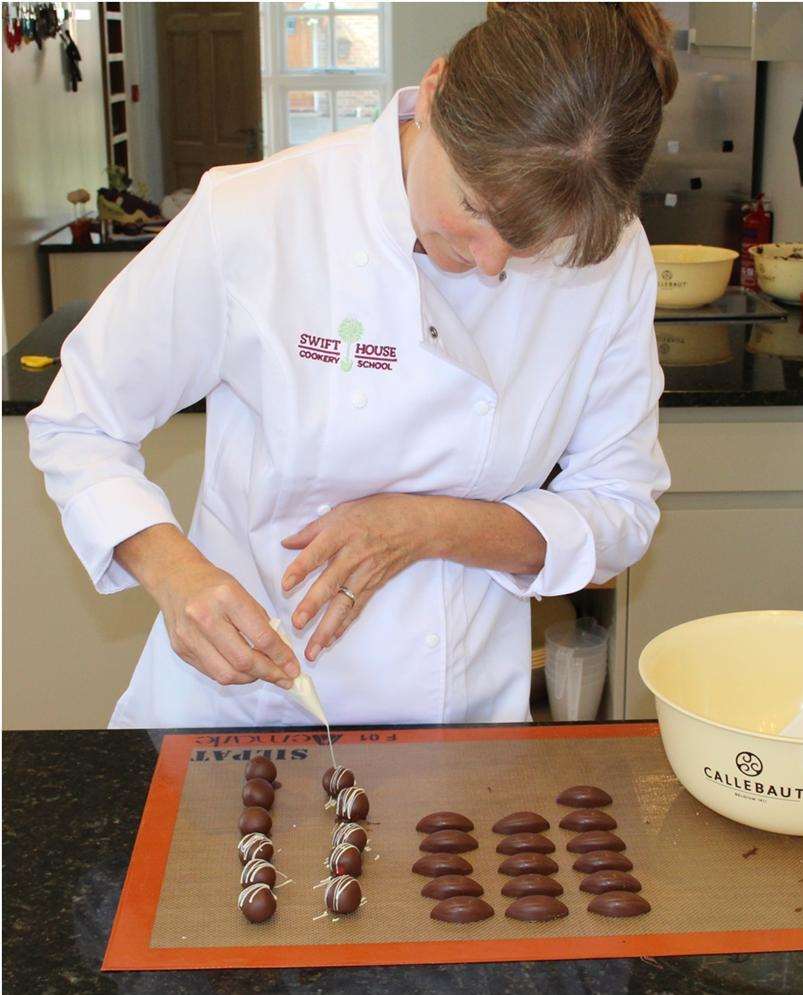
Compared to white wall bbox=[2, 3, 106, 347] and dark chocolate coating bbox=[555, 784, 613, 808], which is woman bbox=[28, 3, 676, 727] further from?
white wall bbox=[2, 3, 106, 347]

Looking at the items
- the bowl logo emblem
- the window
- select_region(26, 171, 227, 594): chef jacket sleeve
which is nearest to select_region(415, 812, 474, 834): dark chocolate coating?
the bowl logo emblem

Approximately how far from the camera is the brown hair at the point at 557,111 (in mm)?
933

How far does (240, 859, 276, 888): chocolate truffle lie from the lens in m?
0.96

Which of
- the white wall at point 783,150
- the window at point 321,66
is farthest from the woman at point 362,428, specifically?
the window at point 321,66

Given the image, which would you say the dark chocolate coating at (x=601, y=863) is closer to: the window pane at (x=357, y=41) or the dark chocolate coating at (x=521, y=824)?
the dark chocolate coating at (x=521, y=824)

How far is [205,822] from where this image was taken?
106cm

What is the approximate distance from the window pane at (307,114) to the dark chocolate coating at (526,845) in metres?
6.74

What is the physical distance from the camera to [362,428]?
1214 millimetres

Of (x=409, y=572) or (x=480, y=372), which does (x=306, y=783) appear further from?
(x=480, y=372)

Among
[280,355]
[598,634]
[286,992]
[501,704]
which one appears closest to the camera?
[286,992]

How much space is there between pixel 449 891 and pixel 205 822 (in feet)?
0.74

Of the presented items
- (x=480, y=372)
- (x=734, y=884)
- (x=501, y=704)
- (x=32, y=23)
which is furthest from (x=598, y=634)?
(x=32, y=23)

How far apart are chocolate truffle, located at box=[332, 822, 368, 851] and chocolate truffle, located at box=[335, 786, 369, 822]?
16 millimetres

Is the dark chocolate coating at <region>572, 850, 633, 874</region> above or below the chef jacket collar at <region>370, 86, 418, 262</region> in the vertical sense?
below
